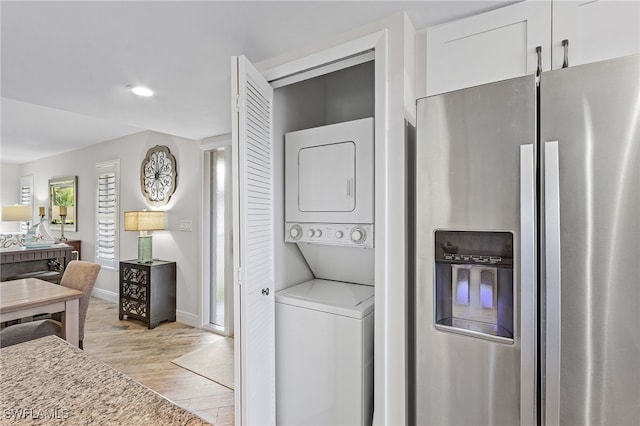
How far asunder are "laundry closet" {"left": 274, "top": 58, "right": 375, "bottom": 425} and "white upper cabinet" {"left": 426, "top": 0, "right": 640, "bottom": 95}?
0.39m

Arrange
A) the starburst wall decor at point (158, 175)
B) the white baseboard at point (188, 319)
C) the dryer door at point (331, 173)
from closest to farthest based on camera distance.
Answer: the dryer door at point (331, 173) → the white baseboard at point (188, 319) → the starburst wall decor at point (158, 175)

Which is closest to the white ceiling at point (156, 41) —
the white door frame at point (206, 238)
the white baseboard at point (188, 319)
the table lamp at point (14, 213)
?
the white door frame at point (206, 238)

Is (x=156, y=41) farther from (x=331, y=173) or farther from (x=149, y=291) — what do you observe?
(x=149, y=291)

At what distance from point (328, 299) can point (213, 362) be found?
1790mm

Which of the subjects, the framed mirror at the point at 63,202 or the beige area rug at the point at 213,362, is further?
the framed mirror at the point at 63,202

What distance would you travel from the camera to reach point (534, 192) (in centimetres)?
109

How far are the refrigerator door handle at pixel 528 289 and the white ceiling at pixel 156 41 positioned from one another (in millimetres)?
824

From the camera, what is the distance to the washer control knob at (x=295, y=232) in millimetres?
1994

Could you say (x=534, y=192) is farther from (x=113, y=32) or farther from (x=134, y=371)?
(x=134, y=371)

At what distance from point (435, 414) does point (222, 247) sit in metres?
3.04

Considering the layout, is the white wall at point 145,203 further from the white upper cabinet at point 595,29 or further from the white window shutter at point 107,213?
the white upper cabinet at point 595,29

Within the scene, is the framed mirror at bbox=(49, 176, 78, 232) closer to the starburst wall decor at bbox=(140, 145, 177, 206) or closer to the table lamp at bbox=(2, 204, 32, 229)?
the table lamp at bbox=(2, 204, 32, 229)

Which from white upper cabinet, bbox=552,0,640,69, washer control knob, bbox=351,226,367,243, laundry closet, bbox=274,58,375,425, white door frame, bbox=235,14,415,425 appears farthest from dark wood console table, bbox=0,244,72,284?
white upper cabinet, bbox=552,0,640,69

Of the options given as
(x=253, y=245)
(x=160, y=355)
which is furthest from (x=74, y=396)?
(x=160, y=355)
